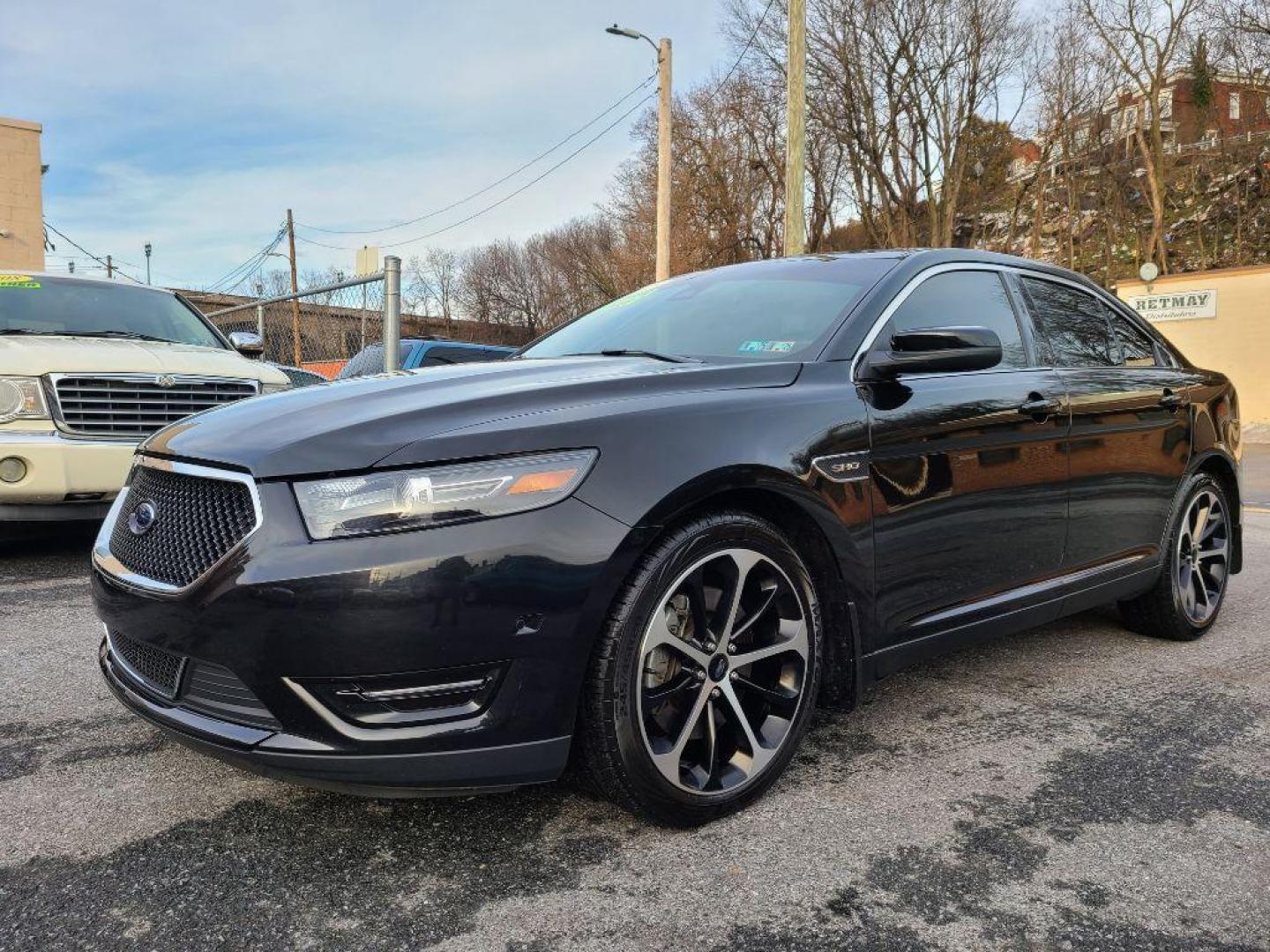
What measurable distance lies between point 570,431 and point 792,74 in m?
12.2

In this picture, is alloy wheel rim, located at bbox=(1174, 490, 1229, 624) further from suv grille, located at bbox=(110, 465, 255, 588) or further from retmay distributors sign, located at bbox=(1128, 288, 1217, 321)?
retmay distributors sign, located at bbox=(1128, 288, 1217, 321)

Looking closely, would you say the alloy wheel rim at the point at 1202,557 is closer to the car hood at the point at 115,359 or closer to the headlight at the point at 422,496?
the headlight at the point at 422,496

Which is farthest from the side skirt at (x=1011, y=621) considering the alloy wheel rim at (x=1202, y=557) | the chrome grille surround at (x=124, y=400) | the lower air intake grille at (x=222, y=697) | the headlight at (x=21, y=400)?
the headlight at (x=21, y=400)

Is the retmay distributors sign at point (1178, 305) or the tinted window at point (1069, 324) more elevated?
the retmay distributors sign at point (1178, 305)

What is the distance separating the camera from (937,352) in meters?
2.82

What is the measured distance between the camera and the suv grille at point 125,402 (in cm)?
509

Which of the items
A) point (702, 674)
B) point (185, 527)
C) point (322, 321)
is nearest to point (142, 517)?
point (185, 527)

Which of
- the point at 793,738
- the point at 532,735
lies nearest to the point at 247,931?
the point at 532,735

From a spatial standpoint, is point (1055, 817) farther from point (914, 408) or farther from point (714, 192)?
point (714, 192)

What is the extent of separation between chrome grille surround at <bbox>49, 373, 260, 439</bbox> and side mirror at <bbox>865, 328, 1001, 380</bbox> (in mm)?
3681

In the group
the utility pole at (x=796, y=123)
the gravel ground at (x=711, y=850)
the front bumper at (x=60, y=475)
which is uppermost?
the utility pole at (x=796, y=123)

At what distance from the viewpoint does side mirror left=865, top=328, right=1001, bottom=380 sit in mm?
2814

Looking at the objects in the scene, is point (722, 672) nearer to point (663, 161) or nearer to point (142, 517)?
point (142, 517)

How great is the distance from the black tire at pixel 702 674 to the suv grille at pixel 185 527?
847 mm
